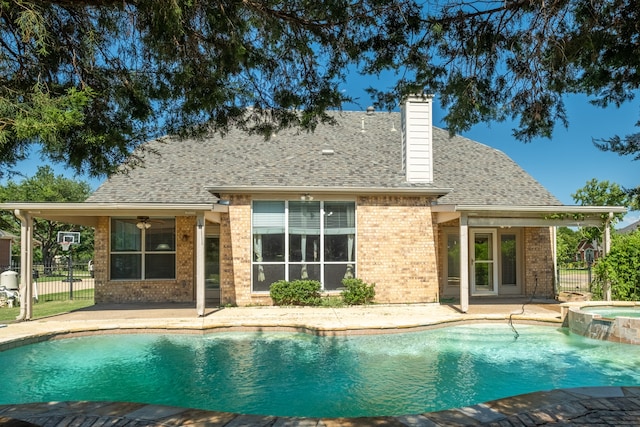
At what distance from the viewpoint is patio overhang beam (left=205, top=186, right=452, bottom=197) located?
12.0 m

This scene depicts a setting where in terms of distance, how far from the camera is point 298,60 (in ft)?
14.7

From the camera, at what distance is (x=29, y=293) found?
1051 centimetres

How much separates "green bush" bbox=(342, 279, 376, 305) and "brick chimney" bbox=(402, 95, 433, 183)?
140 inches

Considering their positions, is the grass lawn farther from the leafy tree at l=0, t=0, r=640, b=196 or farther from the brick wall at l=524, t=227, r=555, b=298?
the brick wall at l=524, t=227, r=555, b=298

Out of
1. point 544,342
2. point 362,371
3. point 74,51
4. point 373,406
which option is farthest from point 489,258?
point 74,51

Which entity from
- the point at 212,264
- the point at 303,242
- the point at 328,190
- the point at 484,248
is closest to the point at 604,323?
the point at 484,248

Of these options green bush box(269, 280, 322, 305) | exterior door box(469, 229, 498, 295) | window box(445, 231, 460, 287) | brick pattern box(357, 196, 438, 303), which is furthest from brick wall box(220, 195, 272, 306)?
exterior door box(469, 229, 498, 295)

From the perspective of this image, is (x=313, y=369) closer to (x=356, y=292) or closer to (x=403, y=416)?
(x=403, y=416)

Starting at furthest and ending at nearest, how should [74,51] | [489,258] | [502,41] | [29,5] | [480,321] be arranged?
[489,258] → [480,321] → [502,41] → [74,51] → [29,5]

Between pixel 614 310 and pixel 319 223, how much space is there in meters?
7.69

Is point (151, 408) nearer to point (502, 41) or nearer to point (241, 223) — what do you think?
point (502, 41)

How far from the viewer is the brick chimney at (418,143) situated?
44.1 ft

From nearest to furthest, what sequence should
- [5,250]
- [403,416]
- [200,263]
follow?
[403,416], [200,263], [5,250]

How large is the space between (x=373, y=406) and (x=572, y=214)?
9463 millimetres
